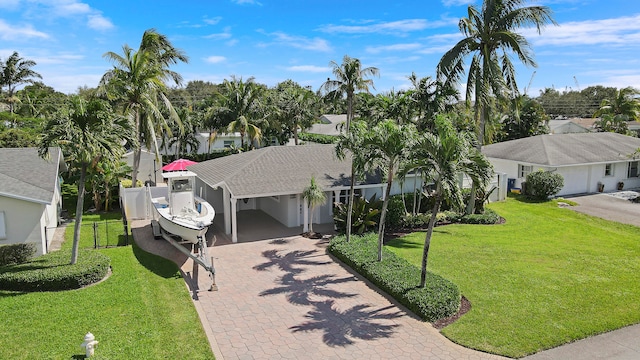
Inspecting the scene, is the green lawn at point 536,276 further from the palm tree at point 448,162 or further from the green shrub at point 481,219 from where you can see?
the palm tree at point 448,162

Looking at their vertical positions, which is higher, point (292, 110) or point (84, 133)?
point (292, 110)

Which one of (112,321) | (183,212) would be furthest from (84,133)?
(112,321)

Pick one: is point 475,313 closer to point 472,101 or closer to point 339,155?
point 339,155

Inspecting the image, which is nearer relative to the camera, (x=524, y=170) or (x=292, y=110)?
(x=524, y=170)

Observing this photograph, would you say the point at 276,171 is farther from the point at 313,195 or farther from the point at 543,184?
the point at 543,184

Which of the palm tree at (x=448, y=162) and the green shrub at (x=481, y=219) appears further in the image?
the green shrub at (x=481, y=219)

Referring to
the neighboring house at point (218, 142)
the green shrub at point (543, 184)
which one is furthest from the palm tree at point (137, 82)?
the green shrub at point (543, 184)
